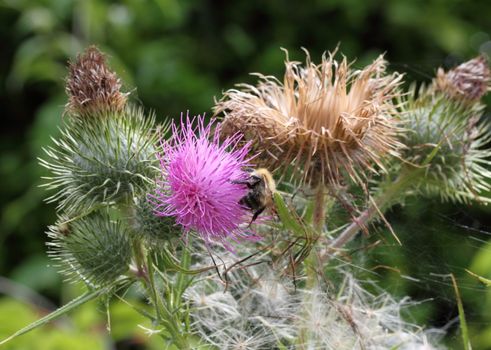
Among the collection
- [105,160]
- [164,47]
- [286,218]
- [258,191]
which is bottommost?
[286,218]

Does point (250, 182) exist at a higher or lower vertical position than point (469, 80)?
lower

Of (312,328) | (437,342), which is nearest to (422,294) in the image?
(437,342)

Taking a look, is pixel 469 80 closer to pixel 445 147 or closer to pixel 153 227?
pixel 445 147

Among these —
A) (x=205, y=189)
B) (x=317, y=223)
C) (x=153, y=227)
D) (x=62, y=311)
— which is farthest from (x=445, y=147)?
(x=62, y=311)

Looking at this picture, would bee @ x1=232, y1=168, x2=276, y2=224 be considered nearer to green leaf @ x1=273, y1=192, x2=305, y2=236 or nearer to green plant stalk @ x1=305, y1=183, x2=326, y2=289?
green leaf @ x1=273, y1=192, x2=305, y2=236

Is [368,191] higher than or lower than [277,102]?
lower

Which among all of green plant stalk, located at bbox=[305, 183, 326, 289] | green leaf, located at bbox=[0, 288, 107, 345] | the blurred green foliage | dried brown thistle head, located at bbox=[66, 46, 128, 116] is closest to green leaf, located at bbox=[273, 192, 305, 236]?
green plant stalk, located at bbox=[305, 183, 326, 289]

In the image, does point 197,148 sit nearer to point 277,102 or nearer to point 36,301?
point 277,102
